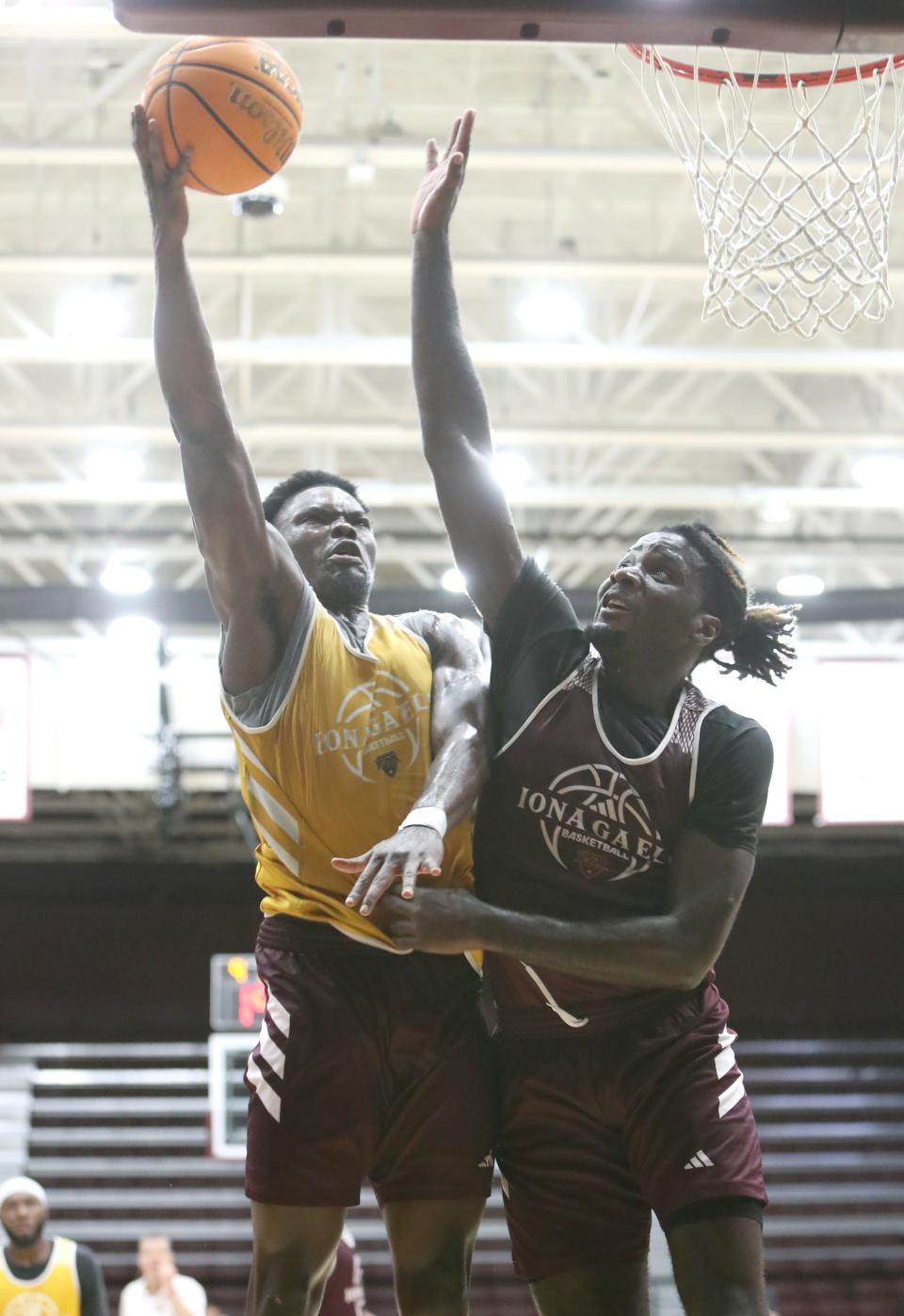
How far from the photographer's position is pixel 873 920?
1612 cm

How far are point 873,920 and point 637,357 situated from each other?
6.94m

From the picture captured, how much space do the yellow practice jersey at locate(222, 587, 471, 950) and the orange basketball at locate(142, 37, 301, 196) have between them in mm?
968

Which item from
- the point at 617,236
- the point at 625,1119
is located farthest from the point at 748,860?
the point at 617,236

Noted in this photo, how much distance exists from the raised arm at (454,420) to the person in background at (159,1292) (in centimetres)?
774

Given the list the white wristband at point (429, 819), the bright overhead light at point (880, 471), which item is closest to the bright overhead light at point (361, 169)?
the bright overhead light at point (880, 471)

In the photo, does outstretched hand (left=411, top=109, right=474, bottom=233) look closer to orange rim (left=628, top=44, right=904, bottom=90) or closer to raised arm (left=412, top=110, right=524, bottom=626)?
raised arm (left=412, top=110, right=524, bottom=626)

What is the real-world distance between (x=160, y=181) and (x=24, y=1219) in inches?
217

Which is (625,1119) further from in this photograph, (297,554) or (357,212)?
(357,212)

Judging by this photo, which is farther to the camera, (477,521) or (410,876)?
(477,521)

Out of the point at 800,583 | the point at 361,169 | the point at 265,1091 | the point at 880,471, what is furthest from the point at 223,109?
the point at 800,583

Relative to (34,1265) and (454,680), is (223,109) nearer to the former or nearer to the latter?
(454,680)

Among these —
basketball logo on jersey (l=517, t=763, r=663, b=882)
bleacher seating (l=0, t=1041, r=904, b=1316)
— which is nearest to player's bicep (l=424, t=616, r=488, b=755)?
basketball logo on jersey (l=517, t=763, r=663, b=882)

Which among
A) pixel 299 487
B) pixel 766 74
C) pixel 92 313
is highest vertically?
pixel 92 313

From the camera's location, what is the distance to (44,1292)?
297 inches
